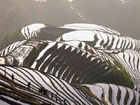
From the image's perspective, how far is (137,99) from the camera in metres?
18.3

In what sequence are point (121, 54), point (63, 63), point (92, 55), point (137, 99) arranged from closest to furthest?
point (137, 99)
point (63, 63)
point (92, 55)
point (121, 54)

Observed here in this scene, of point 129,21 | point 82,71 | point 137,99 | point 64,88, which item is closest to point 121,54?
point 82,71

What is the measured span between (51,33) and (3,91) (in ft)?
87.4

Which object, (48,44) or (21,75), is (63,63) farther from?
(21,75)

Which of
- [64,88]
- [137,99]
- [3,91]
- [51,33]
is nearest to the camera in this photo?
[3,91]

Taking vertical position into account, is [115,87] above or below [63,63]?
below

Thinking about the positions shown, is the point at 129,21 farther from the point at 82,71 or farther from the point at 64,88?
the point at 64,88

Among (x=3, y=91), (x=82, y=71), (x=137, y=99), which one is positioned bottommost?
(x=137, y=99)

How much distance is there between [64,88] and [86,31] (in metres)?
20.8

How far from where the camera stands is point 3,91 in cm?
735

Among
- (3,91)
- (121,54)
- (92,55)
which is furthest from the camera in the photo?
(121,54)

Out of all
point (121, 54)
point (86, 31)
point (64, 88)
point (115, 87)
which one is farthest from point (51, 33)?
point (64, 88)

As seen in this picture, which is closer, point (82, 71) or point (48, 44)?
point (82, 71)

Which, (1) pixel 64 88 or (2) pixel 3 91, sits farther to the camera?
(1) pixel 64 88
